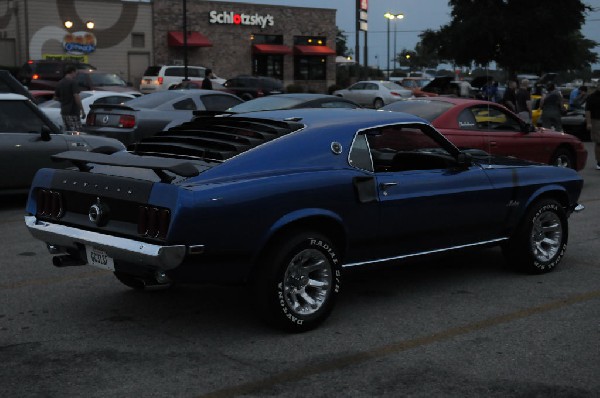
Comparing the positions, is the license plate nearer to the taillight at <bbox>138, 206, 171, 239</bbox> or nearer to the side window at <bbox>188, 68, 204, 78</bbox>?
the taillight at <bbox>138, 206, 171, 239</bbox>

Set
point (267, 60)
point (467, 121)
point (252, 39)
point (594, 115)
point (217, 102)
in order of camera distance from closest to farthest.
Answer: point (467, 121) < point (594, 115) < point (217, 102) < point (252, 39) < point (267, 60)

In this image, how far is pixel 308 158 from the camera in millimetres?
5926

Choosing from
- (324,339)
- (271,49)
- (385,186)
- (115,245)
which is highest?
(271,49)

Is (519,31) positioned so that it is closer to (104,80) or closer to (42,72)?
(104,80)

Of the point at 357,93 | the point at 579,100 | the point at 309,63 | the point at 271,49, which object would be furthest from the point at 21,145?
the point at 309,63

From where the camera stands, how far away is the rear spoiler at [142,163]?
5199mm

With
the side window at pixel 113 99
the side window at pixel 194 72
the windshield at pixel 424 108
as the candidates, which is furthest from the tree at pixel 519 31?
the windshield at pixel 424 108

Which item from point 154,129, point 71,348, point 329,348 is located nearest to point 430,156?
point 329,348

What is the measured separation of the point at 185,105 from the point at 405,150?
975 centimetres

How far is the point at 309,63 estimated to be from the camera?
5803 centimetres

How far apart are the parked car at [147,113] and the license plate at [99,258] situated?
971 centimetres

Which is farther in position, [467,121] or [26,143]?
[467,121]

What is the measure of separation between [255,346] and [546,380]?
1.77m

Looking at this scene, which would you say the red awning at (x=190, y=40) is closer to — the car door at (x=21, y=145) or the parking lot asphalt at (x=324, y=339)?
the car door at (x=21, y=145)
